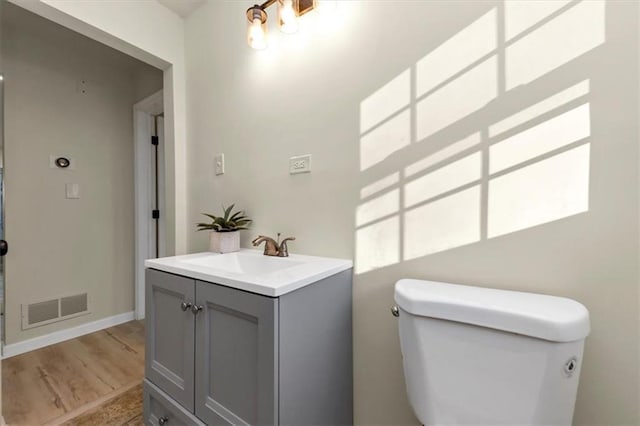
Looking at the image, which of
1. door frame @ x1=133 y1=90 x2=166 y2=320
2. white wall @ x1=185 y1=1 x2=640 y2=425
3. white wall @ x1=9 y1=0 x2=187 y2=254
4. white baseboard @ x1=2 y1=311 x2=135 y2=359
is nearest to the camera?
white wall @ x1=185 y1=1 x2=640 y2=425

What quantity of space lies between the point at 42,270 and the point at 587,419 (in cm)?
310

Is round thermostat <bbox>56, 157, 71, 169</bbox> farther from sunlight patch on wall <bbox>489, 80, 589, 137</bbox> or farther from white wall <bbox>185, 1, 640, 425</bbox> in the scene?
sunlight patch on wall <bbox>489, 80, 589, 137</bbox>

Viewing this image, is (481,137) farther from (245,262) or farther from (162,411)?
(162,411)

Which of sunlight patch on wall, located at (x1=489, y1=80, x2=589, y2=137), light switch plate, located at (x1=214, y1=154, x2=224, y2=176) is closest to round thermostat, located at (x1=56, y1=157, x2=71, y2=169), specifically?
light switch plate, located at (x1=214, y1=154, x2=224, y2=176)

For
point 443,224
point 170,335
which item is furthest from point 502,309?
point 170,335

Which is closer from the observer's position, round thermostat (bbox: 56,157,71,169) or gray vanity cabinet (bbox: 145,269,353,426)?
gray vanity cabinet (bbox: 145,269,353,426)

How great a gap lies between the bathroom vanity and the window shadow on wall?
30 cm

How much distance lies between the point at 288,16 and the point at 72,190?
7.22ft

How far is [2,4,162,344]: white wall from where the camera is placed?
1.94 m

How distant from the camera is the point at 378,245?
108 cm

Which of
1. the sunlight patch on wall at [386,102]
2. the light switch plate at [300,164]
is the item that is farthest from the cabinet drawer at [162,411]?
the sunlight patch on wall at [386,102]

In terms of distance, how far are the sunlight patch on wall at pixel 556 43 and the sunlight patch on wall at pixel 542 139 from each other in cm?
15

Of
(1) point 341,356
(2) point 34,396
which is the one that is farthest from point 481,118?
(2) point 34,396

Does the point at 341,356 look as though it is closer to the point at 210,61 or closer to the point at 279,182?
the point at 279,182
